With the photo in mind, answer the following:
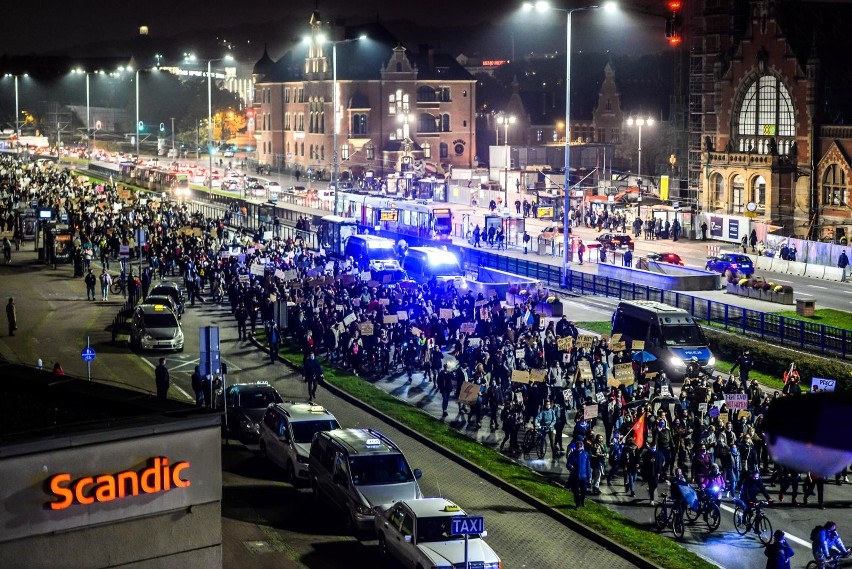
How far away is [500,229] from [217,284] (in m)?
22.8

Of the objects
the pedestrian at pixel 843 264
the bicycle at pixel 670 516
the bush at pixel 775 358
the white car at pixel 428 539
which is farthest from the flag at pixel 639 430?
the pedestrian at pixel 843 264

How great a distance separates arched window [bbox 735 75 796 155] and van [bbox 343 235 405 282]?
37527mm

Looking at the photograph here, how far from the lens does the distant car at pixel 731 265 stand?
56188mm

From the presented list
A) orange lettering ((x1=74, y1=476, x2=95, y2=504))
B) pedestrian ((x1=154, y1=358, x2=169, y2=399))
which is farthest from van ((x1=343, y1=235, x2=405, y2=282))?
orange lettering ((x1=74, y1=476, x2=95, y2=504))

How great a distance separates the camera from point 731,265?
188 ft

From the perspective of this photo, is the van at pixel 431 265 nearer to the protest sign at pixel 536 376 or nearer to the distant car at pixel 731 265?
the distant car at pixel 731 265

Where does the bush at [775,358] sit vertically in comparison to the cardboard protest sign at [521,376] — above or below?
below

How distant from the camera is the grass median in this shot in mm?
20641

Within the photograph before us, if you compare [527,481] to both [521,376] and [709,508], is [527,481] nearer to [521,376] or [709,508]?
[709,508]

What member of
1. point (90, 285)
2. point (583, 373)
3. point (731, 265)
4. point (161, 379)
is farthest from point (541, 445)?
point (731, 265)

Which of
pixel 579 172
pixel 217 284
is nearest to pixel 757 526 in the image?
pixel 217 284

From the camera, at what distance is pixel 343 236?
65312mm

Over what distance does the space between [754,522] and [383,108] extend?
4377 inches

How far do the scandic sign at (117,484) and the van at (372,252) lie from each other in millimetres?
36537
